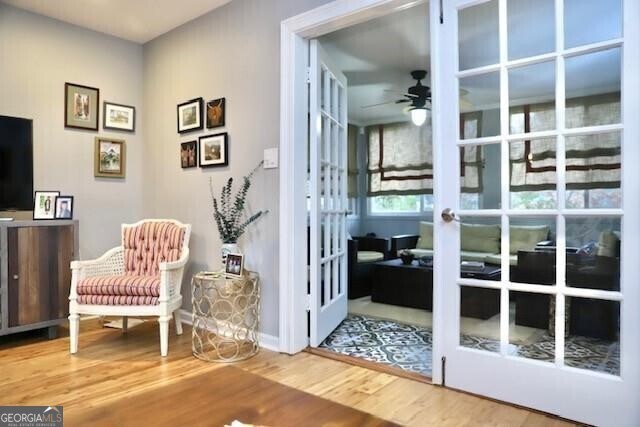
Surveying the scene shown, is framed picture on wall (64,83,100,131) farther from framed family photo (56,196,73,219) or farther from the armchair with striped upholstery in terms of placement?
the armchair with striped upholstery

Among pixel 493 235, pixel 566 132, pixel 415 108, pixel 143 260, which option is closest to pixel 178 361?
pixel 143 260

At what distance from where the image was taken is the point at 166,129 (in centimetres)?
372

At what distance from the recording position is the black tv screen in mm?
3029

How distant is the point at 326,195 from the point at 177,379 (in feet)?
5.03

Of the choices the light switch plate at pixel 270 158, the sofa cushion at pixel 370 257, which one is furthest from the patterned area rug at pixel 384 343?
the light switch plate at pixel 270 158

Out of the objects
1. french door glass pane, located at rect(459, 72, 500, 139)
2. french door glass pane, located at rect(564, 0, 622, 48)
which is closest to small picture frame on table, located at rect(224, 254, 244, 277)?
french door glass pane, located at rect(459, 72, 500, 139)

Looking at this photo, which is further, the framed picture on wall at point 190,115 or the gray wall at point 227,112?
the framed picture on wall at point 190,115

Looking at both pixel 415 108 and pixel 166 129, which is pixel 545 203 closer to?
pixel 415 108

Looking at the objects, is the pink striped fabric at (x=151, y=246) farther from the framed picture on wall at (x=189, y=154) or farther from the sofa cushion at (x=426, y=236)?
the sofa cushion at (x=426, y=236)

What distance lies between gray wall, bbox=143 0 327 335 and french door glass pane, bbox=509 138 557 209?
1.45 metres

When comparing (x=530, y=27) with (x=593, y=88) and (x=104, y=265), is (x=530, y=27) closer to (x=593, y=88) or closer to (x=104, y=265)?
(x=593, y=88)

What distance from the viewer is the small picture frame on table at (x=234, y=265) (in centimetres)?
265

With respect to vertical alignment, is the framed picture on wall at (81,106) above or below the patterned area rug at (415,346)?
above

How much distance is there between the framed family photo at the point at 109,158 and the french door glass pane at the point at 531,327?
10.9 ft
